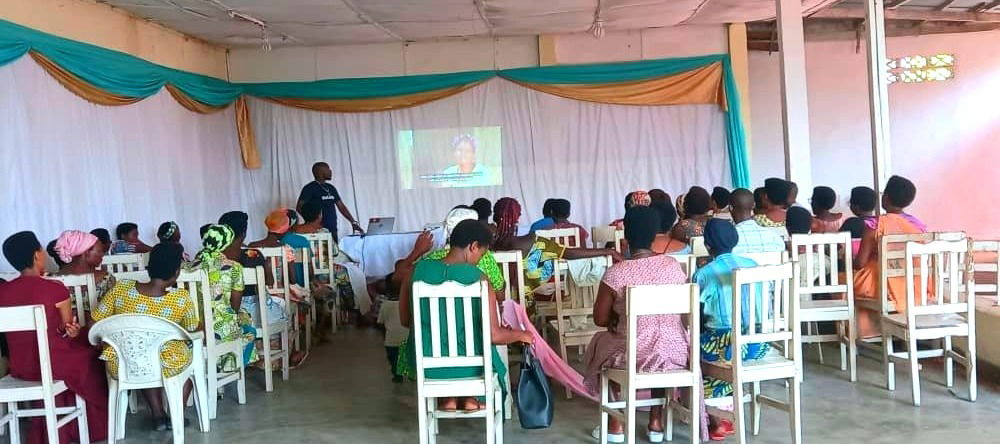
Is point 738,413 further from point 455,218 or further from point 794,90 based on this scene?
→ point 794,90

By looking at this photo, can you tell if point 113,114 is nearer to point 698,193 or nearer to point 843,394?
point 698,193

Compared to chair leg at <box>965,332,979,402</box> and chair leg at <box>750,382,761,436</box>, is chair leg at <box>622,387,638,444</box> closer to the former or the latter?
chair leg at <box>750,382,761,436</box>

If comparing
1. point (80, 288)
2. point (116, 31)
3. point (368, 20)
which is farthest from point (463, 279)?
point (116, 31)

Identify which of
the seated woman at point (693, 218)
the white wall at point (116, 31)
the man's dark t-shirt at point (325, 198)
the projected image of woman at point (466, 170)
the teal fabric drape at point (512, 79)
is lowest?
the seated woman at point (693, 218)

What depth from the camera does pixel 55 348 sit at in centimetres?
362

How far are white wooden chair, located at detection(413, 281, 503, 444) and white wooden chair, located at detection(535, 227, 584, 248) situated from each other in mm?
2204

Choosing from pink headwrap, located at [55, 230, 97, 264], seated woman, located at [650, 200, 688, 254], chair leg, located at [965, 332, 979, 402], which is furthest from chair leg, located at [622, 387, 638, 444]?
pink headwrap, located at [55, 230, 97, 264]

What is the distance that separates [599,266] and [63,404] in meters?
2.91

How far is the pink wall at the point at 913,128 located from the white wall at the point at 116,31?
675 centimetres

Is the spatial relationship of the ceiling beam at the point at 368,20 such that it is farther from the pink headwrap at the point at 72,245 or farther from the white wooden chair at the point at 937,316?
the white wooden chair at the point at 937,316

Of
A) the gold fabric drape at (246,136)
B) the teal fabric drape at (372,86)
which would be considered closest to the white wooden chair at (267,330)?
the teal fabric drape at (372,86)

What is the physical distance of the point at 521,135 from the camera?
9039mm

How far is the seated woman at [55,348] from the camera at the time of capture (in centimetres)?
360

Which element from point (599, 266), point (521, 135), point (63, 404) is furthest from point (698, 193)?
point (521, 135)
